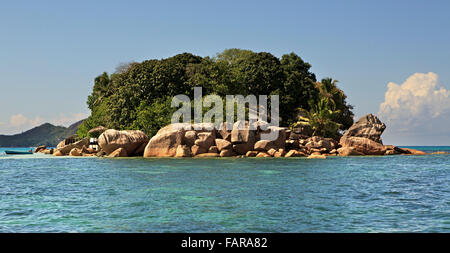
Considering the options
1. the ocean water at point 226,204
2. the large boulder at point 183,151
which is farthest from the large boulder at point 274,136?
the ocean water at point 226,204

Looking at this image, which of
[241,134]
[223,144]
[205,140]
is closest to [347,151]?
[241,134]

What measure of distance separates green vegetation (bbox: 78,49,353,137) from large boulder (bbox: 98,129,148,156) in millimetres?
3177

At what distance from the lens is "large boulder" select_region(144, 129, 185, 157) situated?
36500mm

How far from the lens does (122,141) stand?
37.7m

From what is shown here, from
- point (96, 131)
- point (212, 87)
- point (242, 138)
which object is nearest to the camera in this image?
point (242, 138)

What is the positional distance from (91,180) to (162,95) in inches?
1004

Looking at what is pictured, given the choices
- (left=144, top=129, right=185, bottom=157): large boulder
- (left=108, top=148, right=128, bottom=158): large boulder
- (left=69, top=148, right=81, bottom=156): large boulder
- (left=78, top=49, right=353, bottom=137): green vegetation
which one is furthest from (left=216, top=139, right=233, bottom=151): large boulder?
(left=69, top=148, right=81, bottom=156): large boulder

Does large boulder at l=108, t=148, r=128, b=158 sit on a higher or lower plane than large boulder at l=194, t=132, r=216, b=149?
lower

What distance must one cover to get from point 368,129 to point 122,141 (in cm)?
2379

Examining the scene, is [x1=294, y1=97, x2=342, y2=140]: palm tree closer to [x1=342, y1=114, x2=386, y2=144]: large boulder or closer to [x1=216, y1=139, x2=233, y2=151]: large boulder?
[x1=342, y1=114, x2=386, y2=144]: large boulder

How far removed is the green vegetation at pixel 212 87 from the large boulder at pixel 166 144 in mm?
4782

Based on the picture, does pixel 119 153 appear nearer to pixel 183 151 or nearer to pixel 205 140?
pixel 183 151
